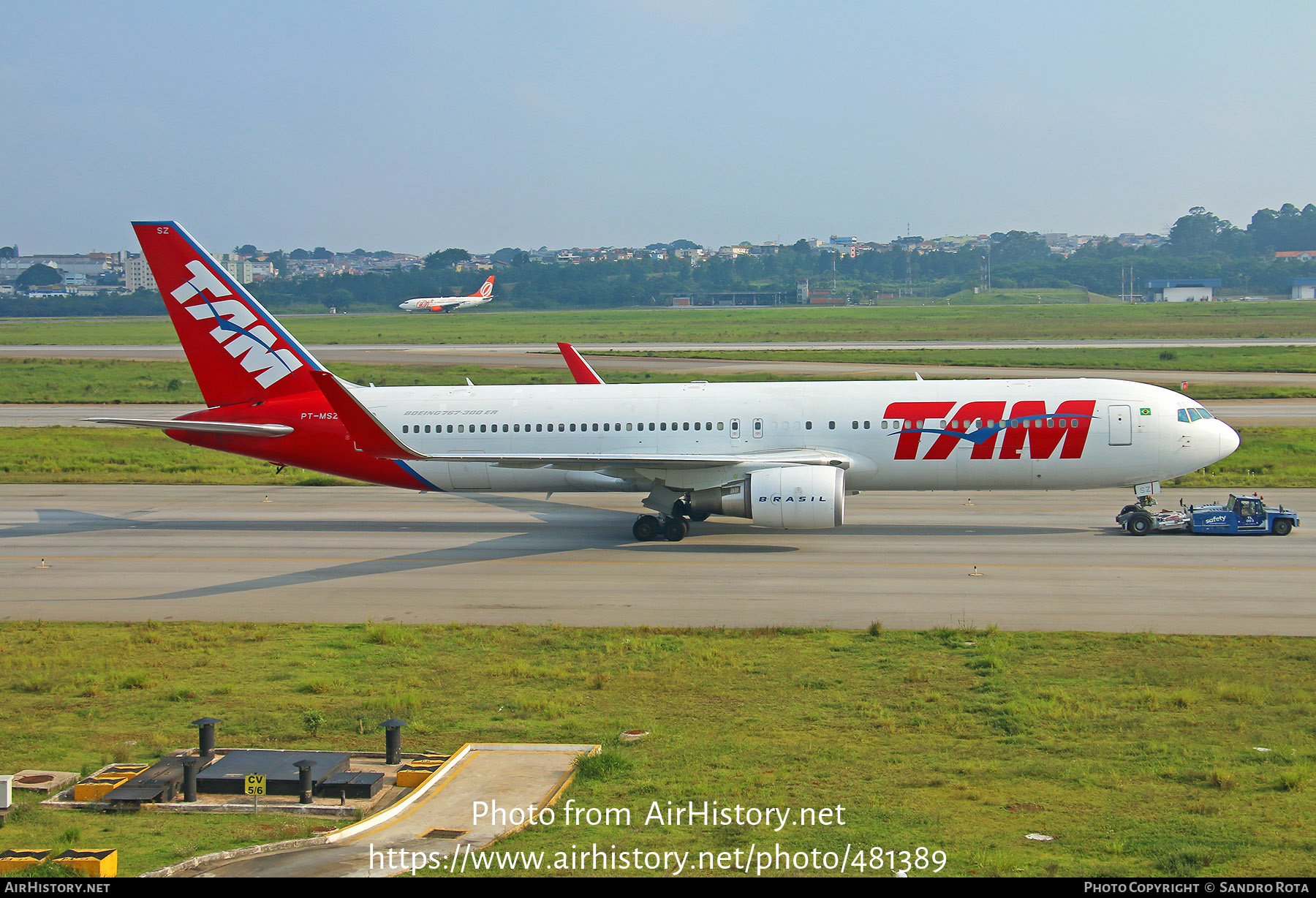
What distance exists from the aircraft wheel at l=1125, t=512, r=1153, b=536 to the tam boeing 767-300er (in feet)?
3.50

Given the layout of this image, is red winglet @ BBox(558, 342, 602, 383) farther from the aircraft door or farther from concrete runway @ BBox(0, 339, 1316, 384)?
concrete runway @ BBox(0, 339, 1316, 384)

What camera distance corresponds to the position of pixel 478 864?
11.2 metres

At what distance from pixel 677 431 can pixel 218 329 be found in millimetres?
14174

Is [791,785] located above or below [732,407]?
below

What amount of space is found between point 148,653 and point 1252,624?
20.8 metres

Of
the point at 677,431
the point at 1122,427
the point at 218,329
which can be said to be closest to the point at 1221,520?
the point at 1122,427

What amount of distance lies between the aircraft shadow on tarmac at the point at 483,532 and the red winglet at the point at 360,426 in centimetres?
286

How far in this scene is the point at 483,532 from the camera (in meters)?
33.4

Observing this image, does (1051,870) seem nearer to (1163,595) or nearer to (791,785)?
(791,785)

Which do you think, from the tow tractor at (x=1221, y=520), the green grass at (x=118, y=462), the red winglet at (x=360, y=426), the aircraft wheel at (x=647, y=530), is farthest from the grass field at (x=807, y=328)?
the red winglet at (x=360, y=426)

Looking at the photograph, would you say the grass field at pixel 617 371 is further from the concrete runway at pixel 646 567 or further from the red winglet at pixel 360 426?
the red winglet at pixel 360 426
